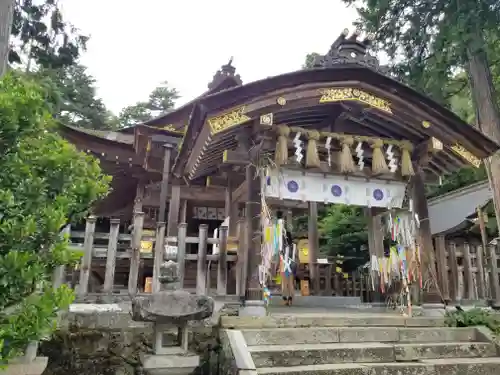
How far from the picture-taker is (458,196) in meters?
18.4

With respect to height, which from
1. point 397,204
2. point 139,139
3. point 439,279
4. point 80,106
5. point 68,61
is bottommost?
point 439,279

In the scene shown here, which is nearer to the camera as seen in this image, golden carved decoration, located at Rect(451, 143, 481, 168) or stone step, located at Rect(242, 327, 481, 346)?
stone step, located at Rect(242, 327, 481, 346)

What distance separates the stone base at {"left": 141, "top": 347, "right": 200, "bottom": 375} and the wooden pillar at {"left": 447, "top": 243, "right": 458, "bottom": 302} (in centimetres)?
549

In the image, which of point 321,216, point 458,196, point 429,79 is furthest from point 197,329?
point 458,196

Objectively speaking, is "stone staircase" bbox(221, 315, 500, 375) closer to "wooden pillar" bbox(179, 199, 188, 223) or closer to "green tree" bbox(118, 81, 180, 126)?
"wooden pillar" bbox(179, 199, 188, 223)

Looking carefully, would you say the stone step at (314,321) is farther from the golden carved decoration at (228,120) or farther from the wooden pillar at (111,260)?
the golden carved decoration at (228,120)

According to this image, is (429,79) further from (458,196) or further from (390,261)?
(458,196)

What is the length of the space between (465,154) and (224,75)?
960 centimetres

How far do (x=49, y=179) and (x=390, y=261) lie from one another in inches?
261

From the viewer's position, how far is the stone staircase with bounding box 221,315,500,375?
4.58m

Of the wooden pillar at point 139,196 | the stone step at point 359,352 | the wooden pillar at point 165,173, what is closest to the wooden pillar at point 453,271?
the stone step at point 359,352

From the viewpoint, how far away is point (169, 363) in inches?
175

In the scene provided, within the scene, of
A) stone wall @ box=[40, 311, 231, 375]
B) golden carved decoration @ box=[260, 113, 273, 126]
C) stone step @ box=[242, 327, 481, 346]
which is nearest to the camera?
stone wall @ box=[40, 311, 231, 375]

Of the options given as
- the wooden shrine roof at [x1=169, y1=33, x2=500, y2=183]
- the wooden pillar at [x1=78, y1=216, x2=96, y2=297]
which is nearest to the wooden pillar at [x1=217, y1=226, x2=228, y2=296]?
the wooden shrine roof at [x1=169, y1=33, x2=500, y2=183]
